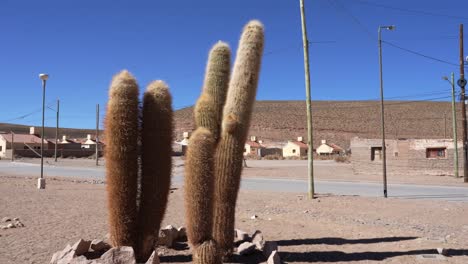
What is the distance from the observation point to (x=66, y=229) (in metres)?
10.2

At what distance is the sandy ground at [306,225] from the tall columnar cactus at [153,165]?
27.1 inches

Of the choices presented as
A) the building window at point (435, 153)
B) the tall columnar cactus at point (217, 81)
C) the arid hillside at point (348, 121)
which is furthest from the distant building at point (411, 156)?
the arid hillside at point (348, 121)

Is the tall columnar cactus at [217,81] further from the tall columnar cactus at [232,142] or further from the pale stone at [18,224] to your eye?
the pale stone at [18,224]

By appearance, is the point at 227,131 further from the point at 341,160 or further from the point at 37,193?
the point at 341,160

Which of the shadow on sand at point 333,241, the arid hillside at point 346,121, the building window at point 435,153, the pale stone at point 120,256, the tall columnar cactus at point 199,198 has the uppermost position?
the arid hillside at point 346,121

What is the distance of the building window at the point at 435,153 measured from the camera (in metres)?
32.3

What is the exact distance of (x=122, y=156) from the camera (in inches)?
274

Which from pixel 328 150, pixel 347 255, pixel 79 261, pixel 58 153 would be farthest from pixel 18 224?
pixel 328 150

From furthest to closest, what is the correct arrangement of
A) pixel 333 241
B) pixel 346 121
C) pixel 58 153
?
pixel 346 121
pixel 58 153
pixel 333 241

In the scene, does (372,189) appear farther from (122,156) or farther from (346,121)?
(346,121)

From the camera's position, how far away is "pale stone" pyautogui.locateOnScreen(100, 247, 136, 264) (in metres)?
6.18

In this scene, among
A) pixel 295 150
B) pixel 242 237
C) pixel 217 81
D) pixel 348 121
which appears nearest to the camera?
pixel 217 81

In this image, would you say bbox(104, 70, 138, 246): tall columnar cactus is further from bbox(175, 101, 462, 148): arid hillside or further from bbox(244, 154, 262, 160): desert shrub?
bbox(175, 101, 462, 148): arid hillside

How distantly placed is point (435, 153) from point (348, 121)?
74.1 m
